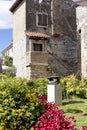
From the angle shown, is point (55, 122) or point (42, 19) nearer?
point (55, 122)

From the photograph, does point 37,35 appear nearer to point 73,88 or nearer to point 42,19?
point 42,19

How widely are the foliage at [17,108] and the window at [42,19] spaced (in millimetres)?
25455

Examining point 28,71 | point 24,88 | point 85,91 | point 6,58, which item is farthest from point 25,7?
point 24,88

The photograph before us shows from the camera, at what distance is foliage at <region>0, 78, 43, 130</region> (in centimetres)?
1012

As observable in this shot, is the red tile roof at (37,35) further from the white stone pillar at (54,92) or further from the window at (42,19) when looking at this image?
the white stone pillar at (54,92)

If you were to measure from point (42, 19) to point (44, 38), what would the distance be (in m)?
2.50

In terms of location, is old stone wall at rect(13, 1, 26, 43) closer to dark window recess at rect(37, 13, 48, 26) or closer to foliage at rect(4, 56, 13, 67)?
dark window recess at rect(37, 13, 48, 26)

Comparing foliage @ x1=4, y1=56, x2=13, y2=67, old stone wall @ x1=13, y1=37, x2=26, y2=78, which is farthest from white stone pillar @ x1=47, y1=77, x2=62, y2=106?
foliage @ x1=4, y1=56, x2=13, y2=67

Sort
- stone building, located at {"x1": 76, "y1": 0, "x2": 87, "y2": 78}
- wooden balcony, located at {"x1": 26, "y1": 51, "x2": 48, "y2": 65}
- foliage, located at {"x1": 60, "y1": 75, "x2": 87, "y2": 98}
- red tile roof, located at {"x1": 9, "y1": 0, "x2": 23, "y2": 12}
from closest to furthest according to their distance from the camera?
foliage, located at {"x1": 60, "y1": 75, "x2": 87, "y2": 98} < wooden balcony, located at {"x1": 26, "y1": 51, "x2": 48, "y2": 65} < stone building, located at {"x1": 76, "y1": 0, "x2": 87, "y2": 78} < red tile roof, located at {"x1": 9, "y1": 0, "x2": 23, "y2": 12}

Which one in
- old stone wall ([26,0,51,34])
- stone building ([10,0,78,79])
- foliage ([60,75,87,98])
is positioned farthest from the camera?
old stone wall ([26,0,51,34])

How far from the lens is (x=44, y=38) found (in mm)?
35062

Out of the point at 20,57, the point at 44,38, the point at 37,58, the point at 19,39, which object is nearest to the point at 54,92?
the point at 37,58

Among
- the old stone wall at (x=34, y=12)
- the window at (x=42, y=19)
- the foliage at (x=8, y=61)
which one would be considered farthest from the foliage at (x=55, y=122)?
the foliage at (x=8, y=61)

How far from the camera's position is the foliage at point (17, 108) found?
399 inches
